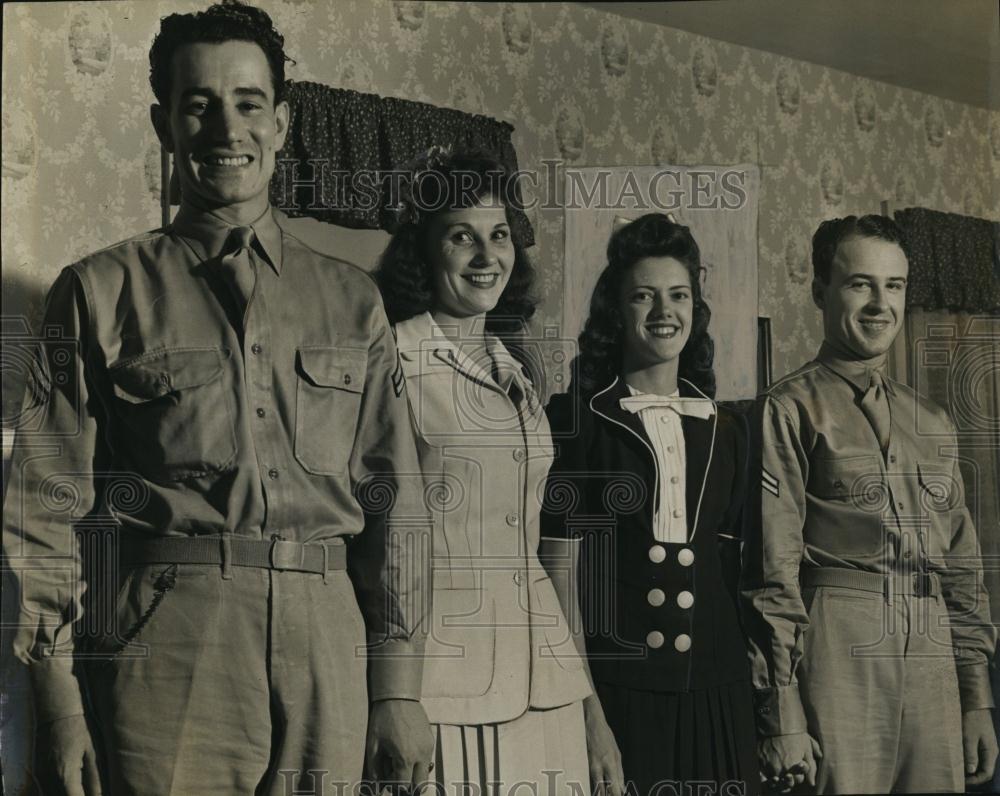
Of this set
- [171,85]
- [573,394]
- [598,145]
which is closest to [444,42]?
[598,145]

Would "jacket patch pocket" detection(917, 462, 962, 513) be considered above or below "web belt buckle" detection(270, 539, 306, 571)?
above

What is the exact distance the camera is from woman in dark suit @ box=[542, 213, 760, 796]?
298 centimetres

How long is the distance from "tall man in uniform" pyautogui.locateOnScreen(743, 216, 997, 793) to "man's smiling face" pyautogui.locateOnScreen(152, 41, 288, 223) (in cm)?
121

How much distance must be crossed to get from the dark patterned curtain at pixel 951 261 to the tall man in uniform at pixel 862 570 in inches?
1.9

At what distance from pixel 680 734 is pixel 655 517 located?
1.53 feet

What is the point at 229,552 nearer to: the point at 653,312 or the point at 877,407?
the point at 653,312

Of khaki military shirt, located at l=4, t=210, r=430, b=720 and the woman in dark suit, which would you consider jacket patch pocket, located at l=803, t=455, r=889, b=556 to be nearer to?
the woman in dark suit

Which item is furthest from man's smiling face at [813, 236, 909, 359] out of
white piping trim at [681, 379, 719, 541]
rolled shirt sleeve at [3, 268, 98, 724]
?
rolled shirt sleeve at [3, 268, 98, 724]

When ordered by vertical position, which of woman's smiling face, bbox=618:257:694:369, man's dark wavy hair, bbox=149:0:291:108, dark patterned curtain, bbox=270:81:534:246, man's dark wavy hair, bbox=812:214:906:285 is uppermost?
man's dark wavy hair, bbox=149:0:291:108

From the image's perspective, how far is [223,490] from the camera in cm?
275

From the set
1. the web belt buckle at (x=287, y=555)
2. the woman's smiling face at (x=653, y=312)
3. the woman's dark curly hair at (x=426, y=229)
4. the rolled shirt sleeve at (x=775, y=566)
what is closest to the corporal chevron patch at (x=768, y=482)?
the rolled shirt sleeve at (x=775, y=566)

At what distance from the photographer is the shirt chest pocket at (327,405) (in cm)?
282

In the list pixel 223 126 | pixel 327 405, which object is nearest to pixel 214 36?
pixel 223 126

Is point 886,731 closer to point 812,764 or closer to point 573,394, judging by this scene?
point 812,764
